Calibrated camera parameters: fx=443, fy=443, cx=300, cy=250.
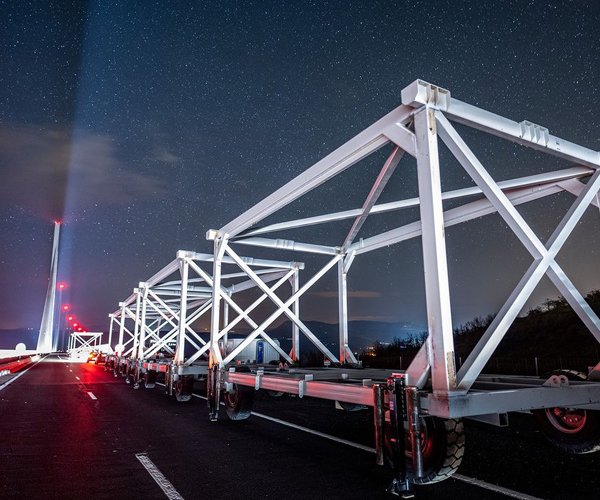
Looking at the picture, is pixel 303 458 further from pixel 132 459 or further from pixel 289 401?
pixel 289 401

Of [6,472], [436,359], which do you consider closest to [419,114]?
[436,359]

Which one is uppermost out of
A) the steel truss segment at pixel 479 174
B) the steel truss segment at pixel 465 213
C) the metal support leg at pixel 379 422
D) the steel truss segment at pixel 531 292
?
the steel truss segment at pixel 465 213

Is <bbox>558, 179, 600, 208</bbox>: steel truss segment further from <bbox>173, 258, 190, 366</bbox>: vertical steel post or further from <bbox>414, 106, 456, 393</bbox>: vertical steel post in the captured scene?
<bbox>173, 258, 190, 366</bbox>: vertical steel post

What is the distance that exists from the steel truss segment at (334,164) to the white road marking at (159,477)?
4.46 m

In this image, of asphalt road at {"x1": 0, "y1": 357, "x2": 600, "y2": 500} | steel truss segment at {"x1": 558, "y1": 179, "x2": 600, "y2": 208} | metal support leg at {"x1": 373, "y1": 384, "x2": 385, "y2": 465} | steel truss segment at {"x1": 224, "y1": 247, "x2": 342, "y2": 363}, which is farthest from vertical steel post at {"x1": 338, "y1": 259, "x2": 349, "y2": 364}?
metal support leg at {"x1": 373, "y1": 384, "x2": 385, "y2": 465}

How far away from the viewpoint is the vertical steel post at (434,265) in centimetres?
424

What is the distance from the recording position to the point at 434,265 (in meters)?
4.41

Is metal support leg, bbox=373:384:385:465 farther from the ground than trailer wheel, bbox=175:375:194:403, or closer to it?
farther from the ground

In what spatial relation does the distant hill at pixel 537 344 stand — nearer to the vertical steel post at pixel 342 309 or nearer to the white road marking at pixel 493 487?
the vertical steel post at pixel 342 309

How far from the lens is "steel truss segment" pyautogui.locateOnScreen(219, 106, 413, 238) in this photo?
5285 mm

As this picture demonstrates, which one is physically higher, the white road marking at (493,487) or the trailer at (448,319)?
the trailer at (448,319)

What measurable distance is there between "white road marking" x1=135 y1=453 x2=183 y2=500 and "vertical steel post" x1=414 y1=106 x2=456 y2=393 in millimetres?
2837

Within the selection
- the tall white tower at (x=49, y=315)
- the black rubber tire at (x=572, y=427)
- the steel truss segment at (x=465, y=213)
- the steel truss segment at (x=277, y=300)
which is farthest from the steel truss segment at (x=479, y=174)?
the tall white tower at (x=49, y=315)

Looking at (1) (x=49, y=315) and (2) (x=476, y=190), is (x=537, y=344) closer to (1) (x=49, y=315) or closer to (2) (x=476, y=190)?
(2) (x=476, y=190)
